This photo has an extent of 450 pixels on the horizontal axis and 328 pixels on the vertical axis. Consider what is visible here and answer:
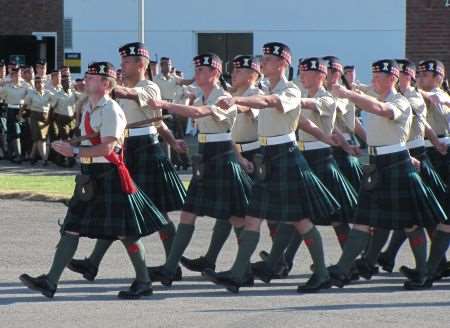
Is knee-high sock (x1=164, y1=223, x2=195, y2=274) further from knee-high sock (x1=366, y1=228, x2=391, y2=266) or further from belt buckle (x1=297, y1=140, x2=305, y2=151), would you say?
knee-high sock (x1=366, y1=228, x2=391, y2=266)

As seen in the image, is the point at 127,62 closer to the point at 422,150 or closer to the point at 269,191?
the point at 269,191

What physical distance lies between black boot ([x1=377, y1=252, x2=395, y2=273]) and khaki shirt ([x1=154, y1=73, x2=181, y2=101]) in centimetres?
1083

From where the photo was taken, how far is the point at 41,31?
2986 centimetres

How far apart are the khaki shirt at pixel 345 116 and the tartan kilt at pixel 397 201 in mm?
1269

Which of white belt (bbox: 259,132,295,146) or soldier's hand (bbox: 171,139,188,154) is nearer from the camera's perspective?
white belt (bbox: 259,132,295,146)

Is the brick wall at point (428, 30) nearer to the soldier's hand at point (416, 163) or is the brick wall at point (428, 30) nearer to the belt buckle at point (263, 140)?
the soldier's hand at point (416, 163)

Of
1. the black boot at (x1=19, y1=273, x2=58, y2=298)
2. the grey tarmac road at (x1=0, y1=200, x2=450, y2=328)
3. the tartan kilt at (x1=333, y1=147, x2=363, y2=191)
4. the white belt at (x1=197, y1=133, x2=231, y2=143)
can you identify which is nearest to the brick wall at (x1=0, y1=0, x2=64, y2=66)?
the grey tarmac road at (x1=0, y1=200, x2=450, y2=328)

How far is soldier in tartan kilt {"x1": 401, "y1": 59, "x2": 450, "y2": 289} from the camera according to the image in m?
9.90

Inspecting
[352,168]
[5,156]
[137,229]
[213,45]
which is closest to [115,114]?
[137,229]

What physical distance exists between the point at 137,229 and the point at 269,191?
1105 millimetres

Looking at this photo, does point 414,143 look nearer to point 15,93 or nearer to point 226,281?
point 226,281

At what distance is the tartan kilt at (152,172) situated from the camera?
1024 centimetres

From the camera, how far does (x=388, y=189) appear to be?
970cm

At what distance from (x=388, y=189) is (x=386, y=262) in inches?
43.9
